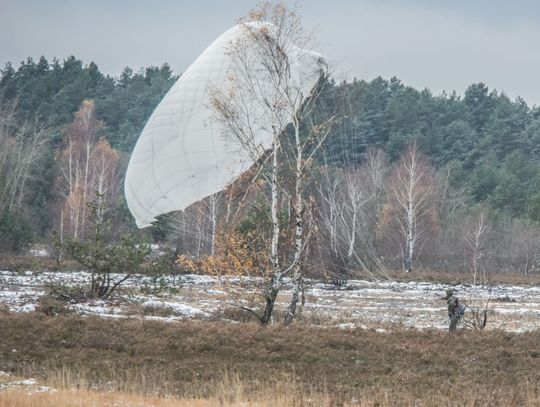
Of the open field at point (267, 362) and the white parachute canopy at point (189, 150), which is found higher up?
the white parachute canopy at point (189, 150)

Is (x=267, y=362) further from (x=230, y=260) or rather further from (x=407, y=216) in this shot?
(x=407, y=216)

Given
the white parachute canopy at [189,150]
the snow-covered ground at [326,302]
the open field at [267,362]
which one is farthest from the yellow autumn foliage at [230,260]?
the white parachute canopy at [189,150]

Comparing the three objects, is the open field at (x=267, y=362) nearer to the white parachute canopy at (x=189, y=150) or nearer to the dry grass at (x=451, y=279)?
the white parachute canopy at (x=189, y=150)

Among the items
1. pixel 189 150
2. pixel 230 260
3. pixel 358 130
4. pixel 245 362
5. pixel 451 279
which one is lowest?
pixel 245 362

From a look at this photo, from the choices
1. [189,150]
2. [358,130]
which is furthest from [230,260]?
[358,130]

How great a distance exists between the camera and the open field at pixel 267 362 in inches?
527

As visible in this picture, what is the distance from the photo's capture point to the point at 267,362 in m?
16.7

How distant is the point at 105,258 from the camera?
25016 millimetres

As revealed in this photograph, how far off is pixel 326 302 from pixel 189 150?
24.8 feet

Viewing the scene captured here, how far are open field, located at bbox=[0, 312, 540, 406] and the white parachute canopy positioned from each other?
35.9 ft

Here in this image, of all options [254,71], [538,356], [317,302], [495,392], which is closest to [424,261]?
[317,302]

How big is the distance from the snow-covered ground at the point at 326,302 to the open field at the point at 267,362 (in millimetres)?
2798

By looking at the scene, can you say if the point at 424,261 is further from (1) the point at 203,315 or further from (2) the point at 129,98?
(2) the point at 129,98

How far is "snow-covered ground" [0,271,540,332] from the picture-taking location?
2331cm
